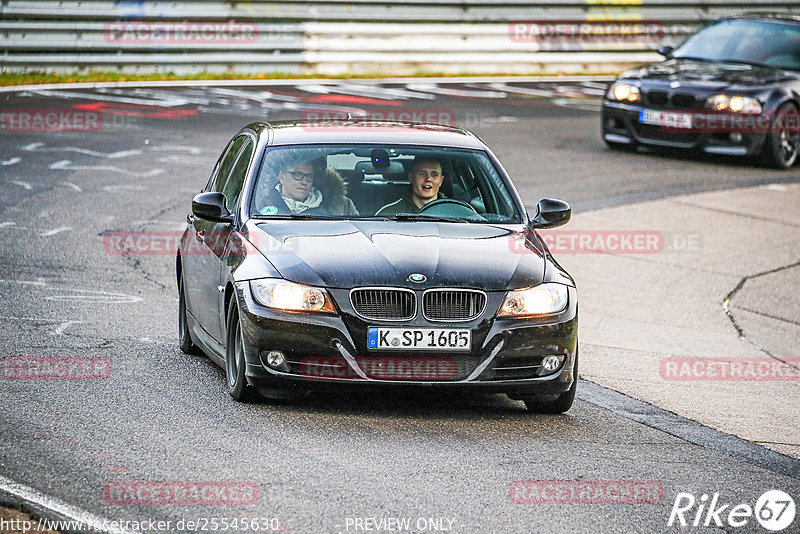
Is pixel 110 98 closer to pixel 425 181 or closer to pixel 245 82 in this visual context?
pixel 245 82

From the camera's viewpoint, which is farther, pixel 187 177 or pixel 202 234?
pixel 187 177

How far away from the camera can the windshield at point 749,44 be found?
19.8 meters

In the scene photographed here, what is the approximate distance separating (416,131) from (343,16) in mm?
17786

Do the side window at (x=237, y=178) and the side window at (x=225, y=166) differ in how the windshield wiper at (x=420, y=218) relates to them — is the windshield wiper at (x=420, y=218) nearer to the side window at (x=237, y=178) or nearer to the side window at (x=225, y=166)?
the side window at (x=237, y=178)

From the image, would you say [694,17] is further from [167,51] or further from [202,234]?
[202,234]

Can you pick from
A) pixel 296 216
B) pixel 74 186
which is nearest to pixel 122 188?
pixel 74 186

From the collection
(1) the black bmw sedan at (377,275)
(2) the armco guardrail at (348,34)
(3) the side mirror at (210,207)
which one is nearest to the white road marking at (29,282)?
(1) the black bmw sedan at (377,275)

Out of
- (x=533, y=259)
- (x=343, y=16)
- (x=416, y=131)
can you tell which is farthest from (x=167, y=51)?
(x=533, y=259)

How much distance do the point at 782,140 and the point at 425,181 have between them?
11.2 meters

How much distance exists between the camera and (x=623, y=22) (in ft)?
96.5

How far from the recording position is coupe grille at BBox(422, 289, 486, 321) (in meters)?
7.27

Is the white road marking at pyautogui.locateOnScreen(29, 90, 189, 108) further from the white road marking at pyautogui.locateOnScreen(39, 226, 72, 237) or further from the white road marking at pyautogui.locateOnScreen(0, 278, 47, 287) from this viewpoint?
the white road marking at pyautogui.locateOnScreen(0, 278, 47, 287)

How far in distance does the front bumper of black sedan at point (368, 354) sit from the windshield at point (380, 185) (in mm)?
1076

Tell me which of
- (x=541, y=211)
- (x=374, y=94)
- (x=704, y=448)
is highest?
(x=541, y=211)
